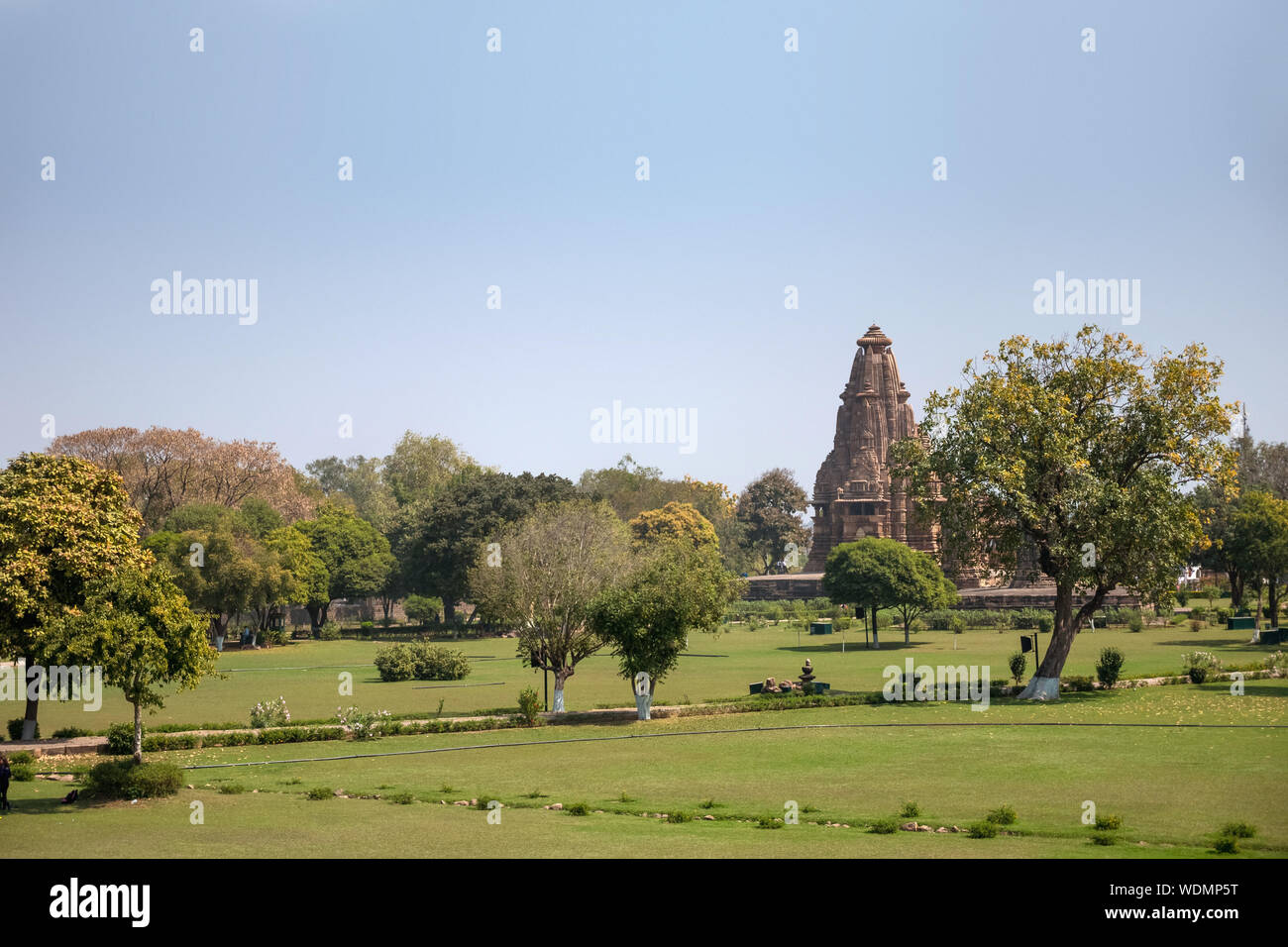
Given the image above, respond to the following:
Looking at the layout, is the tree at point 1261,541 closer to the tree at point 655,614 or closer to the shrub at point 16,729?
the tree at point 655,614

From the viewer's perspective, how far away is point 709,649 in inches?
2685

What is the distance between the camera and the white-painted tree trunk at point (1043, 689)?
39619 mm

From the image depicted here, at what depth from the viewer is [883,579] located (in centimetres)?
6538

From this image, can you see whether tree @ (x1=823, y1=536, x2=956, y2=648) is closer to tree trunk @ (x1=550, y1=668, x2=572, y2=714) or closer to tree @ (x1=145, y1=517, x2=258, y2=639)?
tree trunk @ (x1=550, y1=668, x2=572, y2=714)

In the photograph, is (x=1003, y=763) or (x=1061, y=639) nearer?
(x=1003, y=763)

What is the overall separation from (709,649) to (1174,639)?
2619 centimetres

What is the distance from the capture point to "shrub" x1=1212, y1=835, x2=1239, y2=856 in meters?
16.4

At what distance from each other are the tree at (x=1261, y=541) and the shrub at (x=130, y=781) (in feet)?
200

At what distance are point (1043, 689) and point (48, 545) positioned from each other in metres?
32.6

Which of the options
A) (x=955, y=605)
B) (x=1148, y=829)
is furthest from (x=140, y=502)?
(x=1148, y=829)

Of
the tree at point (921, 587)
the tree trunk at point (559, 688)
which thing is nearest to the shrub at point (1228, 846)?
the tree trunk at point (559, 688)

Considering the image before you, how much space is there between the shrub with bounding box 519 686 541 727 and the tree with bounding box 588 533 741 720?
10.9 feet

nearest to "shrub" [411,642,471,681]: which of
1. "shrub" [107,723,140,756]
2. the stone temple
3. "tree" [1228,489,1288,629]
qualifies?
"shrub" [107,723,140,756]
